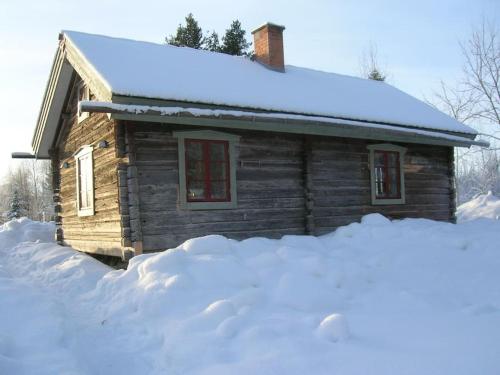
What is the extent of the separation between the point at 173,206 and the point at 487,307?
5450mm

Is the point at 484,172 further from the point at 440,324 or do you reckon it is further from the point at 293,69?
the point at 440,324

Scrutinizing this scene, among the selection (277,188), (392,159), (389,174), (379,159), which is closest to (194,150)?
(277,188)

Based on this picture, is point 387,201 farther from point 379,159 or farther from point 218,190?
point 218,190

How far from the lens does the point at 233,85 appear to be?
10.1 metres

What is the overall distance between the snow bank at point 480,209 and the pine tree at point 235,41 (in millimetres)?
14128

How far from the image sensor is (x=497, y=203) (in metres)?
20.4

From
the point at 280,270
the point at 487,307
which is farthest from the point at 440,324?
the point at 280,270

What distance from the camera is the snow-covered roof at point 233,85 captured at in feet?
28.6

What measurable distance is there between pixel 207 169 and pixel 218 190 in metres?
0.57

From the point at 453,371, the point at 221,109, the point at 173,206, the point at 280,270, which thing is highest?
the point at 221,109

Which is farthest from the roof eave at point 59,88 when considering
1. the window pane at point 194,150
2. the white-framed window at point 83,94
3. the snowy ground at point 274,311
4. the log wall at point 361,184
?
the log wall at point 361,184

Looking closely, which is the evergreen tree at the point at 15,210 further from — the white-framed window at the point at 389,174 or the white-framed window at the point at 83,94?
the white-framed window at the point at 389,174

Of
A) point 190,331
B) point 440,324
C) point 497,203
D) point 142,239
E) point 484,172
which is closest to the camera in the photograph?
point 190,331

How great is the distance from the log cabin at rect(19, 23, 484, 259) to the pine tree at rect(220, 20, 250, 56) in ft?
43.4
